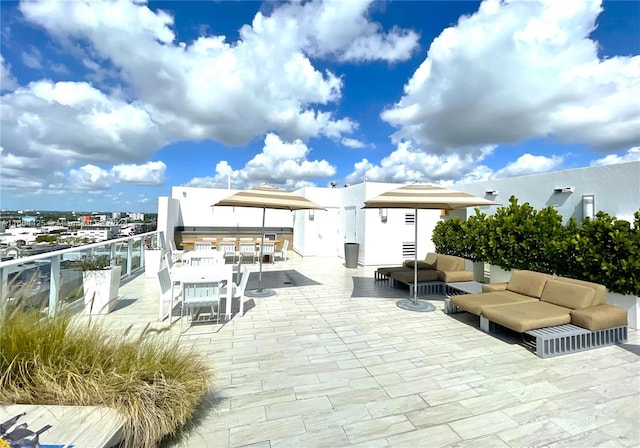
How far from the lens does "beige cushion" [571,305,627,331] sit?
3713 mm

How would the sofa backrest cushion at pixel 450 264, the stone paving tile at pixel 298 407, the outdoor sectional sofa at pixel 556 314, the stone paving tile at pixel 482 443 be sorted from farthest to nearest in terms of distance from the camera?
the sofa backrest cushion at pixel 450 264 → the outdoor sectional sofa at pixel 556 314 → the stone paving tile at pixel 298 407 → the stone paving tile at pixel 482 443

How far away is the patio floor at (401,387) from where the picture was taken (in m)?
2.15

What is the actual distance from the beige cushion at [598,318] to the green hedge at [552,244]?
74 centimetres

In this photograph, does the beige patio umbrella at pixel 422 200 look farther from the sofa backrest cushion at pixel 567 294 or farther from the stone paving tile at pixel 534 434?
the stone paving tile at pixel 534 434

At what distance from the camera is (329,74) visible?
11.4 m

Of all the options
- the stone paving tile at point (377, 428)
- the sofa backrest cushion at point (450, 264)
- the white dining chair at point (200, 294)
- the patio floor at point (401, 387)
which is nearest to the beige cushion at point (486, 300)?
the patio floor at point (401, 387)

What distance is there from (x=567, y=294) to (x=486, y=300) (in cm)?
105

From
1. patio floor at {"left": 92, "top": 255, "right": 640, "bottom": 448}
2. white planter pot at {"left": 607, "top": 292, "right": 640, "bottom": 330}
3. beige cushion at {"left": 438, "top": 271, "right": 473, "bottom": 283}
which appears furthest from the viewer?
beige cushion at {"left": 438, "top": 271, "right": 473, "bottom": 283}

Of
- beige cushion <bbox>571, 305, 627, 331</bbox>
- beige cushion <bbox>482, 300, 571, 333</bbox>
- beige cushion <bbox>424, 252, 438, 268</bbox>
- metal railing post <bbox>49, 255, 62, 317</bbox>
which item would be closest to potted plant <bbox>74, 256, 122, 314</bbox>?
metal railing post <bbox>49, 255, 62, 317</bbox>

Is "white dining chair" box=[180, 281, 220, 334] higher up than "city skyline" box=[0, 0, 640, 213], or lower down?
lower down

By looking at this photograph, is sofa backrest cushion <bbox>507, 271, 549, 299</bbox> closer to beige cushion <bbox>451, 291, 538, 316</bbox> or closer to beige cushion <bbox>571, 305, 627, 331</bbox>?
beige cushion <bbox>451, 291, 538, 316</bbox>

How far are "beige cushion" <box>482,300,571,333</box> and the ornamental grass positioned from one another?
3782mm

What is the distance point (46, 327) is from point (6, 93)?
38.6 feet

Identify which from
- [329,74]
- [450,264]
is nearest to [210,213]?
[329,74]
